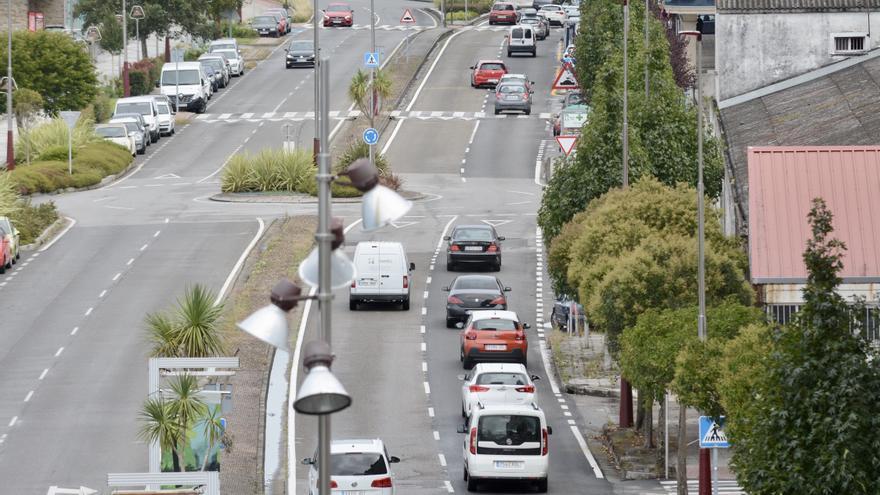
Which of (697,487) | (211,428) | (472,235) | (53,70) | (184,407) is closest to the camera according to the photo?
(211,428)

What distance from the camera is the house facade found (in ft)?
183

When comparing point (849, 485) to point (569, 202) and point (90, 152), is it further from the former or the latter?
point (90, 152)

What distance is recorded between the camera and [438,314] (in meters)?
47.3

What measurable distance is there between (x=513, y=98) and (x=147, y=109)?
1641 centimetres

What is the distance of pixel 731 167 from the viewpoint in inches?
1761

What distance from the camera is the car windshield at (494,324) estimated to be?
4153 cm

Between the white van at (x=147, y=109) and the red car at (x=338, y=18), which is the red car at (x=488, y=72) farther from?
the red car at (x=338, y=18)

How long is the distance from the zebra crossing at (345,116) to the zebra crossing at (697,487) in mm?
49453

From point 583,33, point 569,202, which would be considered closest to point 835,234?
point 569,202

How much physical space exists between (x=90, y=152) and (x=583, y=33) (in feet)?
67.7

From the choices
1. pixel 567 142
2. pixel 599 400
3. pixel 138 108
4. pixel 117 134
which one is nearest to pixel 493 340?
pixel 599 400

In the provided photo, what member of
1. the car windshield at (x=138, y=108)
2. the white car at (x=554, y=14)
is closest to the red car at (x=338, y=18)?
the white car at (x=554, y=14)

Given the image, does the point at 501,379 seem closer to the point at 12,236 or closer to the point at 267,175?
the point at 12,236

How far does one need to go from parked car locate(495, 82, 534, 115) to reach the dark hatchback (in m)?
30.3
